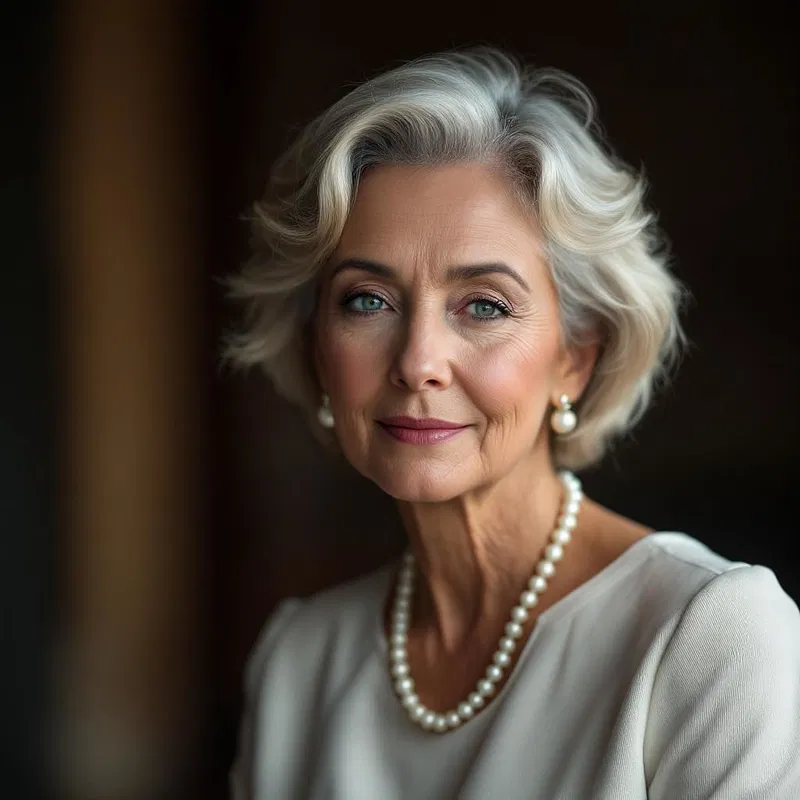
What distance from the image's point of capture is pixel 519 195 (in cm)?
146

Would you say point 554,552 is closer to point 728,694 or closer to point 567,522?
point 567,522

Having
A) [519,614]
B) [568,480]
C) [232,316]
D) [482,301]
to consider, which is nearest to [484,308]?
[482,301]

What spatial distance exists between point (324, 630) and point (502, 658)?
42cm

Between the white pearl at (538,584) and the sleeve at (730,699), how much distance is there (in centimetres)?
28

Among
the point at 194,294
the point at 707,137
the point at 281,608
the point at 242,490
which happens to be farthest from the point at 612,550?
the point at 194,294

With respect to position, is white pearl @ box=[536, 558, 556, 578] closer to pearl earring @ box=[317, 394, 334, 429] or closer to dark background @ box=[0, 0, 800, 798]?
pearl earring @ box=[317, 394, 334, 429]

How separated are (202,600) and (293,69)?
2021mm

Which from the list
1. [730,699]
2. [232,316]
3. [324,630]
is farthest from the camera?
[232,316]

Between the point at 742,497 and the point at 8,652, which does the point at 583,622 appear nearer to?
the point at 742,497

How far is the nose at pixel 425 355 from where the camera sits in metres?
1.41

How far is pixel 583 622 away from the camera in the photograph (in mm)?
1482

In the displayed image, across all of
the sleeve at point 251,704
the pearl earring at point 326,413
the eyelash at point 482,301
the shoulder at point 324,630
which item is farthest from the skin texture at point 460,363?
the sleeve at point 251,704

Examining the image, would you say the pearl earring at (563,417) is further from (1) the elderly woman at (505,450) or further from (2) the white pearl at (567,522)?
(2) the white pearl at (567,522)

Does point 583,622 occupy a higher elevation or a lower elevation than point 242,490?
higher
